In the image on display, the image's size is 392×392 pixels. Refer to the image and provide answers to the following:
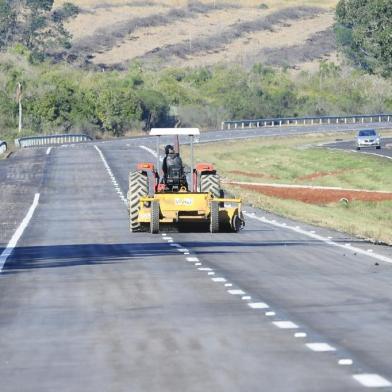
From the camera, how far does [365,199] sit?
58.3m

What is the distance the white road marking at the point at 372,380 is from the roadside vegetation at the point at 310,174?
24.2m

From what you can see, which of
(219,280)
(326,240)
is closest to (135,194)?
(326,240)

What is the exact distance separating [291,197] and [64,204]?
11988 mm

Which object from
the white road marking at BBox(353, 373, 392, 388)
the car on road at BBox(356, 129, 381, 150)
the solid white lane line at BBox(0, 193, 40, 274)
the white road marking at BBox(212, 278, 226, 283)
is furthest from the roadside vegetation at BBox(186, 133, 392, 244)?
the white road marking at BBox(353, 373, 392, 388)

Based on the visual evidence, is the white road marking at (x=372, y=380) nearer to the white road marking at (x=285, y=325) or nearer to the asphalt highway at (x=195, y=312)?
the asphalt highway at (x=195, y=312)

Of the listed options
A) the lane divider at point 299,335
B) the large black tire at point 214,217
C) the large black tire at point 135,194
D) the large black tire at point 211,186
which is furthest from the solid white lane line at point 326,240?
the large black tire at point 135,194

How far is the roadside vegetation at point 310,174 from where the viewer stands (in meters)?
47.9

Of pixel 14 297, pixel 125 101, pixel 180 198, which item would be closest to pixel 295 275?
pixel 14 297

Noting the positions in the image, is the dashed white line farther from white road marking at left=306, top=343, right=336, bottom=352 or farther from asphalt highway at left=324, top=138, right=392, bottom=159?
asphalt highway at left=324, top=138, right=392, bottom=159

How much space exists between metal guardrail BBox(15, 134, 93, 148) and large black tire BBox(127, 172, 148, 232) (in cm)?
7237

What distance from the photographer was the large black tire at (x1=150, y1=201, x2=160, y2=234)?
33062mm

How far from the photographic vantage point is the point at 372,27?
155375 mm

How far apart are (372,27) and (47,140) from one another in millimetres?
50089

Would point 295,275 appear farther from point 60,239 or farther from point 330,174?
point 330,174
